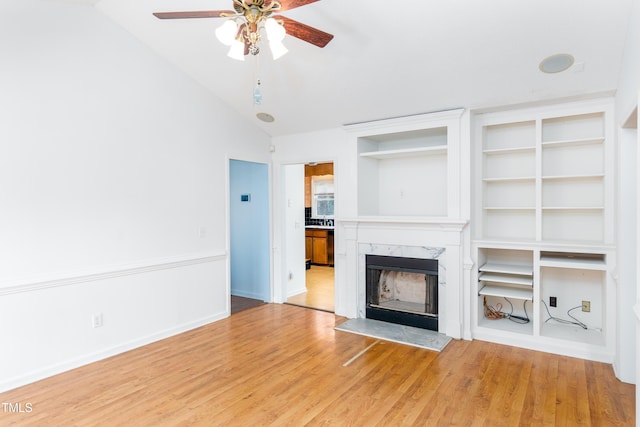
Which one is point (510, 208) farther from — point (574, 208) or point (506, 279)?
point (506, 279)

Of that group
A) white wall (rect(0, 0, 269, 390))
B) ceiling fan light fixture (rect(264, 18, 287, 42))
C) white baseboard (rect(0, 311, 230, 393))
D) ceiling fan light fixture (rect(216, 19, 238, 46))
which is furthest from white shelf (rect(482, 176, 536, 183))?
white baseboard (rect(0, 311, 230, 393))

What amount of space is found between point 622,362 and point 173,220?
4233 millimetres

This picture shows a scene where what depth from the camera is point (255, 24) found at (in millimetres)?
2127

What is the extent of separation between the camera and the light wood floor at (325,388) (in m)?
2.44

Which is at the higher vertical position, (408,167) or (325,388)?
(408,167)

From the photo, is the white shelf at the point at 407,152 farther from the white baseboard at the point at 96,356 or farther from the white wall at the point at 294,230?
the white baseboard at the point at 96,356

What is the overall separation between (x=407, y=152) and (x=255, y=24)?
247 centimetres

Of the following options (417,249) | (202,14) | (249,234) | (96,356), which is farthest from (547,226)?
(96,356)

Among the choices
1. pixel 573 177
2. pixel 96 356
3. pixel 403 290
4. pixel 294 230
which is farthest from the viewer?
pixel 294 230

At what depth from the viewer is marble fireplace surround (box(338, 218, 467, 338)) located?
150 inches

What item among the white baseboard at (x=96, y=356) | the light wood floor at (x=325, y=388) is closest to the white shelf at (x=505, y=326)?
the light wood floor at (x=325, y=388)

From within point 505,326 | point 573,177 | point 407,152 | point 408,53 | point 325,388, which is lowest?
point 325,388

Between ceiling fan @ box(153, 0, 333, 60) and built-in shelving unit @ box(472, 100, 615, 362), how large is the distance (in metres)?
2.39

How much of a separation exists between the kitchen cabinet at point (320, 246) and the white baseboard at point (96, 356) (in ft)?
13.3
